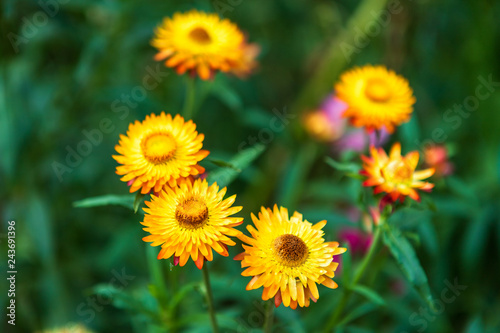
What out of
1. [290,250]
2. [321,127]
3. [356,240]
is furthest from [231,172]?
[321,127]

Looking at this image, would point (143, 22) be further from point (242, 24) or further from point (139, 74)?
point (242, 24)

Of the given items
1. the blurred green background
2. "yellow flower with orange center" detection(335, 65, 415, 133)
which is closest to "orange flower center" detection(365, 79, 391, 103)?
"yellow flower with orange center" detection(335, 65, 415, 133)

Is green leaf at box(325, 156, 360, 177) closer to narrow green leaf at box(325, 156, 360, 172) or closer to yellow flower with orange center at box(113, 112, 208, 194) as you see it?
narrow green leaf at box(325, 156, 360, 172)

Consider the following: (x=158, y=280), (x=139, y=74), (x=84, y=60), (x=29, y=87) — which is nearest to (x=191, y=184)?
(x=158, y=280)

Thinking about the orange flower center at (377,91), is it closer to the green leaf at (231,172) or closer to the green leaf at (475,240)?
the green leaf at (231,172)

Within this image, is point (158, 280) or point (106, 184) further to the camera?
point (106, 184)

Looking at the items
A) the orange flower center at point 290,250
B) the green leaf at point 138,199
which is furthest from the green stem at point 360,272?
the green leaf at point 138,199

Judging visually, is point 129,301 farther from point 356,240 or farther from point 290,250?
point 356,240
